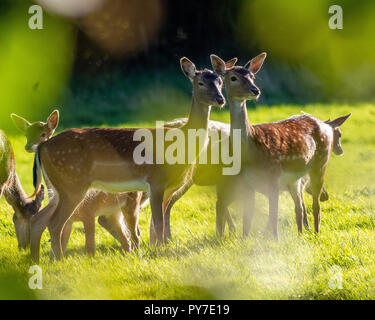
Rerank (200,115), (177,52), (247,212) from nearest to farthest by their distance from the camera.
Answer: (200,115) → (247,212) → (177,52)

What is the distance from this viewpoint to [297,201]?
752 centimetres

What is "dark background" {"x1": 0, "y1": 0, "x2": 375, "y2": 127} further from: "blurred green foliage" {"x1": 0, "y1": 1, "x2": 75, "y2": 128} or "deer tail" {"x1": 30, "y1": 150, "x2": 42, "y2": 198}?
"deer tail" {"x1": 30, "y1": 150, "x2": 42, "y2": 198}

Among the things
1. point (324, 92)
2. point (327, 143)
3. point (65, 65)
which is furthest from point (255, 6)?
point (327, 143)

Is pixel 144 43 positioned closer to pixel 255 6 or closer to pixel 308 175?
pixel 255 6

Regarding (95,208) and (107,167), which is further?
(95,208)

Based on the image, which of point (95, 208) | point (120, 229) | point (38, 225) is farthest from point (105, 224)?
point (38, 225)

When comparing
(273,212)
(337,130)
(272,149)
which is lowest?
(273,212)

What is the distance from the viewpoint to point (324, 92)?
15445 mm

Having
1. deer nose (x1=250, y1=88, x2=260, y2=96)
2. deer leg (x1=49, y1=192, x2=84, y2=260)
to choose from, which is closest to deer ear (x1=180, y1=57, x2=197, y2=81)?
deer nose (x1=250, y1=88, x2=260, y2=96)

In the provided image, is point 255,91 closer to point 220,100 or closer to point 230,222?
point 220,100

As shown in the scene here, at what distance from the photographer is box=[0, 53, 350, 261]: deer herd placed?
653 cm

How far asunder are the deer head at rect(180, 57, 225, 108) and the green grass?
4.84 feet

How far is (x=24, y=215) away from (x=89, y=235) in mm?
1113

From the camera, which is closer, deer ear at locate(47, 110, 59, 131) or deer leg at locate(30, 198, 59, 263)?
deer leg at locate(30, 198, 59, 263)
